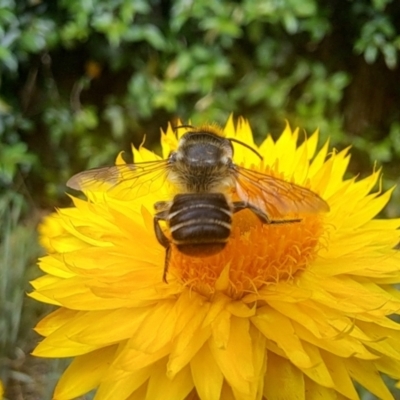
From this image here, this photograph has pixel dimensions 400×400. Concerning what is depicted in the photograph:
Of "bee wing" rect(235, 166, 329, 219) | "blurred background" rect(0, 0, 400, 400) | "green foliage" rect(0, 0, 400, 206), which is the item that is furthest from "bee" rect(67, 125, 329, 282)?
"green foliage" rect(0, 0, 400, 206)

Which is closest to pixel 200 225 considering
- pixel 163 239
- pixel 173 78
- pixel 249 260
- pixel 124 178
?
pixel 163 239

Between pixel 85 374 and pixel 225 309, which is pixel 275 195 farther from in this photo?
pixel 85 374

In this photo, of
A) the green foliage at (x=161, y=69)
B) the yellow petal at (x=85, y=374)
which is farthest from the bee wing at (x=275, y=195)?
the green foliage at (x=161, y=69)

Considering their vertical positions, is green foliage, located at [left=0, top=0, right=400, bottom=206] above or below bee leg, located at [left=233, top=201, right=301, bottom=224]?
above

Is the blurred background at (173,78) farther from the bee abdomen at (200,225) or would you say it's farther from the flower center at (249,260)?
the bee abdomen at (200,225)

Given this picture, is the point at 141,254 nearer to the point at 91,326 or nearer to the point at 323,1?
the point at 91,326

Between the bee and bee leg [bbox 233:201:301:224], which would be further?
bee leg [bbox 233:201:301:224]

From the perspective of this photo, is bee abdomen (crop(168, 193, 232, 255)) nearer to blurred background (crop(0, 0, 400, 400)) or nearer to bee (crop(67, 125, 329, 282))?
bee (crop(67, 125, 329, 282))
